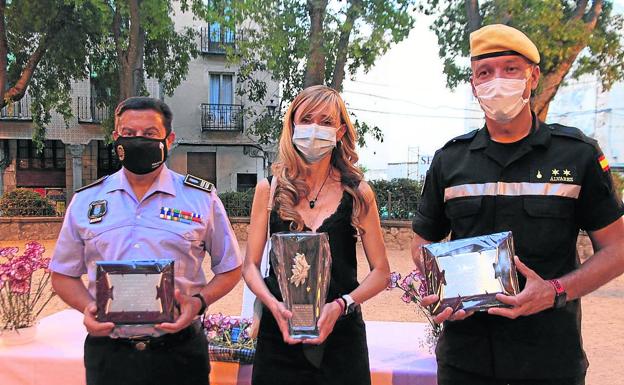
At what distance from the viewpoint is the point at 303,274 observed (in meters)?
1.84

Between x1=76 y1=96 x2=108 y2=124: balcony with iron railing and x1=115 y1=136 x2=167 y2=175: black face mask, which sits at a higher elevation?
x1=76 y1=96 x2=108 y2=124: balcony with iron railing

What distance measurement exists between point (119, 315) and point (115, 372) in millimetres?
301

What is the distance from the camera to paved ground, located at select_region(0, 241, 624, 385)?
4.56 metres

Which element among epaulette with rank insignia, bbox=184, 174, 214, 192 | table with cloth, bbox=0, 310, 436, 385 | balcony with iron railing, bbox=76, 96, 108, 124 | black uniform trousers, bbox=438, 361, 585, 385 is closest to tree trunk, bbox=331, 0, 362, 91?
table with cloth, bbox=0, 310, 436, 385

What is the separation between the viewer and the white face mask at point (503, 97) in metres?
1.76

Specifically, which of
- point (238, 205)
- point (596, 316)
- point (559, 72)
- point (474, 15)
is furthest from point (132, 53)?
point (596, 316)

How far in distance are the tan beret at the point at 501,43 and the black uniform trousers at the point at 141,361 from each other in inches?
65.5

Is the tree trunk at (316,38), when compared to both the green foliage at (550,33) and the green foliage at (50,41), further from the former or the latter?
the green foliage at (50,41)

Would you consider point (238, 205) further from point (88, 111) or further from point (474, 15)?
point (88, 111)

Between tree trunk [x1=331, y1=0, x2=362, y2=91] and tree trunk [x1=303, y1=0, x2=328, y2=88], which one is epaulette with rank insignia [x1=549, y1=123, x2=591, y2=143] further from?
tree trunk [x1=303, y1=0, x2=328, y2=88]

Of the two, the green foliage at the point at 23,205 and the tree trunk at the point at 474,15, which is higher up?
the tree trunk at the point at 474,15

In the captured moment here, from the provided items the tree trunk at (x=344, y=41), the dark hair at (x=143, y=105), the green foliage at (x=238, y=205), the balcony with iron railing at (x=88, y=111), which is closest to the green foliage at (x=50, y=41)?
the green foliage at (x=238, y=205)

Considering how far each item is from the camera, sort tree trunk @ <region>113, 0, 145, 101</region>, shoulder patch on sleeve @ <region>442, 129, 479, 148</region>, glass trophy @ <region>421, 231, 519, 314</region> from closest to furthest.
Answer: glass trophy @ <region>421, 231, 519, 314</region> → shoulder patch on sleeve @ <region>442, 129, 479, 148</region> → tree trunk @ <region>113, 0, 145, 101</region>

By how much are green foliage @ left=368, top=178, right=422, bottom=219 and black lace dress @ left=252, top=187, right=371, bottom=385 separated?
10.7 meters
